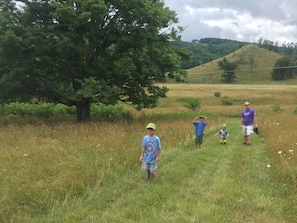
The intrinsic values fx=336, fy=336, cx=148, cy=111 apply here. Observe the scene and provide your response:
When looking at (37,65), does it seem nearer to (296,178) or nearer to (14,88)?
(14,88)

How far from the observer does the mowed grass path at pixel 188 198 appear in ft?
17.9

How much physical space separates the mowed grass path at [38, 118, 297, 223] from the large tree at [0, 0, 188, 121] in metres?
9.18

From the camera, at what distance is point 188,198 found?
6.36 metres

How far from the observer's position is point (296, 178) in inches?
282

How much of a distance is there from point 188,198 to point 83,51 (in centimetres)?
1261

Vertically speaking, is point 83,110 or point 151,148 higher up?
point 151,148

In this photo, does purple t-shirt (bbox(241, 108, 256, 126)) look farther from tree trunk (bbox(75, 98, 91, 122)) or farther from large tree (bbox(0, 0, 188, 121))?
tree trunk (bbox(75, 98, 91, 122))

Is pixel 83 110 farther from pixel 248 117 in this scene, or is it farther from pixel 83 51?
pixel 248 117

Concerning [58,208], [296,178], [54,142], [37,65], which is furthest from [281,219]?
[37,65]

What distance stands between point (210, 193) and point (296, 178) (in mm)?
2013

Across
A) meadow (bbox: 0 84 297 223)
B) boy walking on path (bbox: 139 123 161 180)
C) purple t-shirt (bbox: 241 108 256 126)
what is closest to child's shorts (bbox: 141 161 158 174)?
boy walking on path (bbox: 139 123 161 180)

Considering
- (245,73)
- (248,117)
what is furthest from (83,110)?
(245,73)

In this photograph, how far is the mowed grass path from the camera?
5.47 m

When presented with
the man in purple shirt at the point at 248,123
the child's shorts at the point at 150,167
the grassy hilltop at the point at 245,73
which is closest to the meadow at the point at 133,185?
the child's shorts at the point at 150,167
